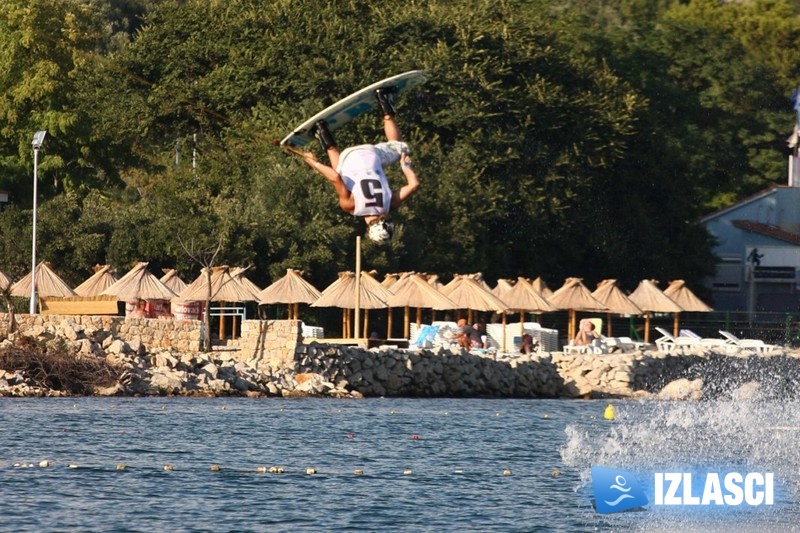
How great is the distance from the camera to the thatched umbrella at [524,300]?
45688 millimetres

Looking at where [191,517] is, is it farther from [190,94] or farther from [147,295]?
[190,94]

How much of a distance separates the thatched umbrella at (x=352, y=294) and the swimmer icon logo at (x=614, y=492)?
22853mm

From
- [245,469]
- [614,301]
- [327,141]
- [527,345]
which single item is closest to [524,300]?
[527,345]

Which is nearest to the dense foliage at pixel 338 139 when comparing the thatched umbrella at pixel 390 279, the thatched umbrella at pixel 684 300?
the thatched umbrella at pixel 390 279

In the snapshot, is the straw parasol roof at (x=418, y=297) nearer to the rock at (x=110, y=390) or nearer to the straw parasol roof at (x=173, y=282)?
the straw parasol roof at (x=173, y=282)

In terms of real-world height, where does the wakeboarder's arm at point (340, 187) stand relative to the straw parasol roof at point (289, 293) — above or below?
above

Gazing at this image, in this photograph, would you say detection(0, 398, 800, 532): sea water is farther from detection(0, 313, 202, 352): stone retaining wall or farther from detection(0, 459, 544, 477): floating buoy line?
detection(0, 313, 202, 352): stone retaining wall

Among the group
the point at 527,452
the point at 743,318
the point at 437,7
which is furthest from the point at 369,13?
the point at 527,452

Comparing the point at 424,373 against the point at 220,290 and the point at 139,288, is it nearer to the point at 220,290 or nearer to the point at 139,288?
the point at 220,290

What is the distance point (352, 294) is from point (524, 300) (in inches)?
225

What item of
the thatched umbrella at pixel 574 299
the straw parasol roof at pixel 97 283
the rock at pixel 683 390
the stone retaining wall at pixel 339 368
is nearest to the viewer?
the stone retaining wall at pixel 339 368

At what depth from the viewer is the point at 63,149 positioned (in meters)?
60.8

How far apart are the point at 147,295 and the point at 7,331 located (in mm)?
6749

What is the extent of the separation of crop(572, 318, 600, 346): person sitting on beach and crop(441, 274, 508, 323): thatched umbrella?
2.65 m
